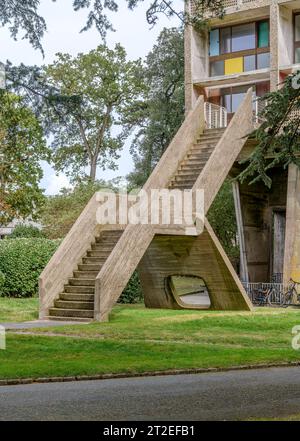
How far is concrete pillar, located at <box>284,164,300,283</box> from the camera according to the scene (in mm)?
28094

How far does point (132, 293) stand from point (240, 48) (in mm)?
12444

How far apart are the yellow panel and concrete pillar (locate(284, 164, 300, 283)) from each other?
20.4 feet

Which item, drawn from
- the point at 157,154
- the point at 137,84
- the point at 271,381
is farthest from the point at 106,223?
the point at 137,84

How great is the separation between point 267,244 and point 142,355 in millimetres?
21146

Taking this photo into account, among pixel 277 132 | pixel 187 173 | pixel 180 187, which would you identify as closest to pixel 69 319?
pixel 180 187

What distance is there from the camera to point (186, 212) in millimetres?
21562

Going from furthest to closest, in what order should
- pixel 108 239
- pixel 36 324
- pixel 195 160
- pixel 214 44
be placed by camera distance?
pixel 214 44 < pixel 195 160 < pixel 108 239 < pixel 36 324

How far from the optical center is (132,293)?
26.7m

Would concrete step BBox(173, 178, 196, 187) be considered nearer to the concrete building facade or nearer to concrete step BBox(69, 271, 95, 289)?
concrete step BBox(69, 271, 95, 289)

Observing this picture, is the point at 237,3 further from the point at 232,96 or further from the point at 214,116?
the point at 214,116

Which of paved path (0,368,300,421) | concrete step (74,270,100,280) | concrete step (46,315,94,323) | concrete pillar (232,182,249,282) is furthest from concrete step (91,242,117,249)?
concrete pillar (232,182,249,282)

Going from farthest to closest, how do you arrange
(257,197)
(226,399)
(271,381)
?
(257,197)
(271,381)
(226,399)

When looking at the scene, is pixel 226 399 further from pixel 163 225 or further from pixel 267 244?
pixel 267 244

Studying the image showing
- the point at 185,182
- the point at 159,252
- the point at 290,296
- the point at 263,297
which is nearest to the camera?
the point at 159,252
